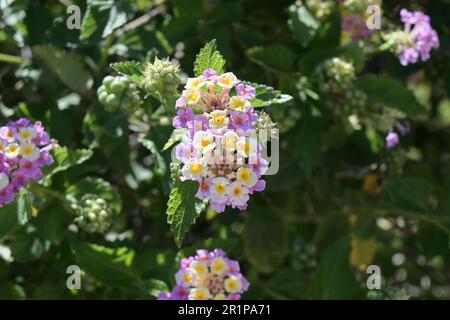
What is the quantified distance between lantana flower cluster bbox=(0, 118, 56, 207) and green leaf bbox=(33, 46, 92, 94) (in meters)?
0.47

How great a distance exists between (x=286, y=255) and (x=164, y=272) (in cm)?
69

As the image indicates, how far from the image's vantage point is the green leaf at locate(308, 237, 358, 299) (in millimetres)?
2100

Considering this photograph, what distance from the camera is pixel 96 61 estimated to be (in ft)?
7.42

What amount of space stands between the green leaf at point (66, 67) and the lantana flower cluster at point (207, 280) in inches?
31.1

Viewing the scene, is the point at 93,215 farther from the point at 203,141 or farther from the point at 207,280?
the point at 203,141

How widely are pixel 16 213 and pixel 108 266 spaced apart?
283 mm

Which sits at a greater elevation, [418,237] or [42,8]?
[42,8]

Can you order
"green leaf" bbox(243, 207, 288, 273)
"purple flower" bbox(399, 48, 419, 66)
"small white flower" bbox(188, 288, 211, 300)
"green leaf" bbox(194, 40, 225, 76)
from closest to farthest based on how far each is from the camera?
"green leaf" bbox(194, 40, 225, 76), "small white flower" bbox(188, 288, 211, 300), "purple flower" bbox(399, 48, 419, 66), "green leaf" bbox(243, 207, 288, 273)

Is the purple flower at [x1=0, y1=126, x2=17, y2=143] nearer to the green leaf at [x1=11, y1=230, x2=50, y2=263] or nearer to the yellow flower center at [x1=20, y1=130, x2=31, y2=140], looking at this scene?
the yellow flower center at [x1=20, y1=130, x2=31, y2=140]

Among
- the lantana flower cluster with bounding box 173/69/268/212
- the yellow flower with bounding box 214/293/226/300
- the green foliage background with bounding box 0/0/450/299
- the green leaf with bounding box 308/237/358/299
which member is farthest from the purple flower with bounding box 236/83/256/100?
the green leaf with bounding box 308/237/358/299

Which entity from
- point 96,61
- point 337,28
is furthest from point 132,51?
point 337,28

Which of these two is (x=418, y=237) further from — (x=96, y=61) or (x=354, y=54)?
(x=96, y=61)

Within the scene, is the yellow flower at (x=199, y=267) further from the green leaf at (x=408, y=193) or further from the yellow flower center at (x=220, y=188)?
the green leaf at (x=408, y=193)
